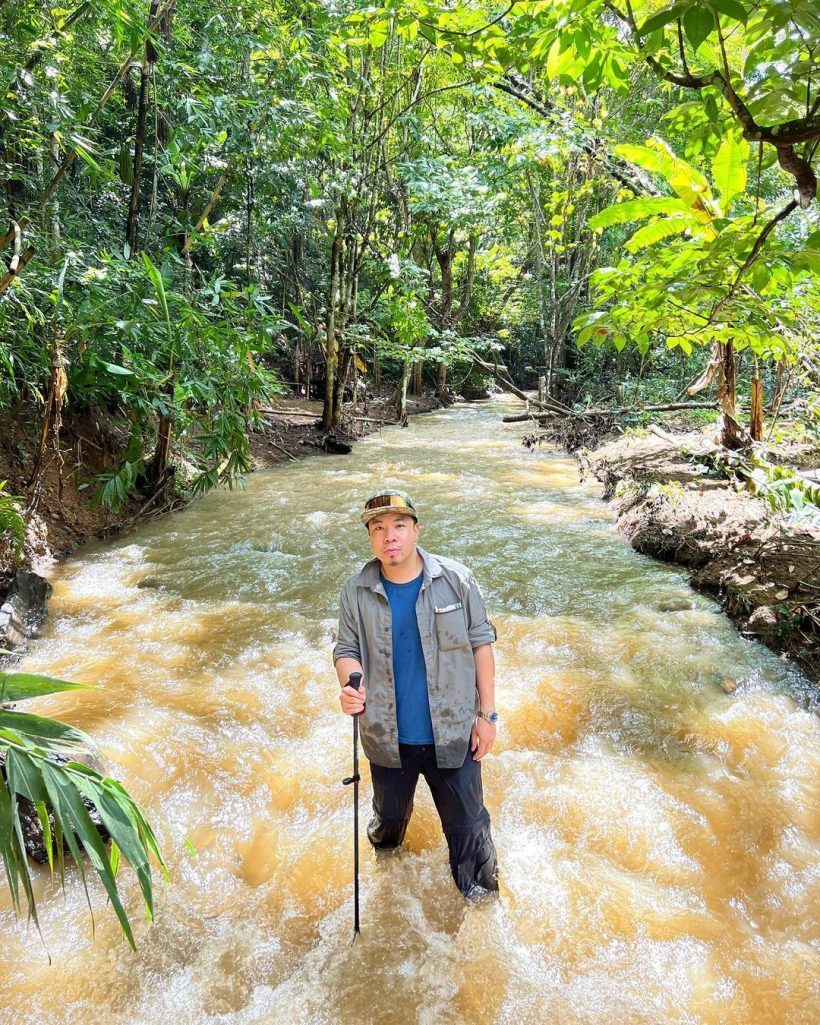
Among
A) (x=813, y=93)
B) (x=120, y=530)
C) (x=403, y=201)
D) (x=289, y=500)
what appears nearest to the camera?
(x=813, y=93)

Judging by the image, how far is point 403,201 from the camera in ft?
47.9

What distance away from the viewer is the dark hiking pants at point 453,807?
7.73ft

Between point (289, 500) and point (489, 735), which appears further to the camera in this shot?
point (289, 500)

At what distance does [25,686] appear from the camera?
130 centimetres

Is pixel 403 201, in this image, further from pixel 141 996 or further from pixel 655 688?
pixel 141 996

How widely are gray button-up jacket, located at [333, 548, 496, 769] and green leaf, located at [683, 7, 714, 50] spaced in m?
1.78

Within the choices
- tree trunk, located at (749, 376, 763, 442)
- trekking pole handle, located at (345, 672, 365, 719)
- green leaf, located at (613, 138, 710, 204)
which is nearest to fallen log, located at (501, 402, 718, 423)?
tree trunk, located at (749, 376, 763, 442)

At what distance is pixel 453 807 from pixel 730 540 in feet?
15.4

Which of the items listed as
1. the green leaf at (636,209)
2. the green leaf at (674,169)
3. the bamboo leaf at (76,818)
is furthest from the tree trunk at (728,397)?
the bamboo leaf at (76,818)

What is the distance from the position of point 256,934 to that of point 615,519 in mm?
6772

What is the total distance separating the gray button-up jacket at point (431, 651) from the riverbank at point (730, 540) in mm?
3198

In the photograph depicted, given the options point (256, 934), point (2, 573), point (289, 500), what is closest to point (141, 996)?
point (256, 934)

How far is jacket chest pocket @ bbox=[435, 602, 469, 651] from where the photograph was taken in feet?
7.49

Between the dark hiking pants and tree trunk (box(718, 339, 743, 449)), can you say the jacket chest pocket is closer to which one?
the dark hiking pants
